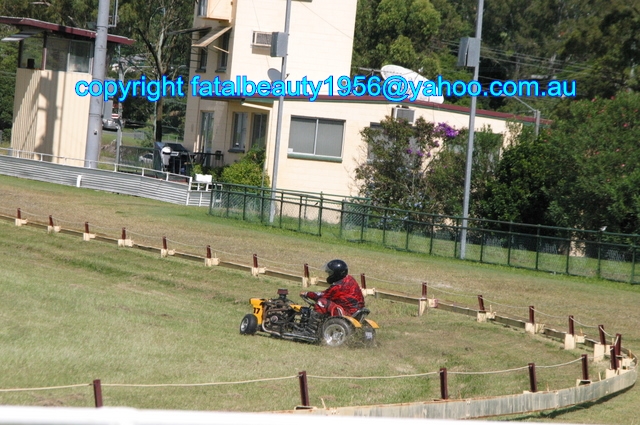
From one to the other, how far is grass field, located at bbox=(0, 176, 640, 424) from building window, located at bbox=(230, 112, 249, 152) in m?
13.3

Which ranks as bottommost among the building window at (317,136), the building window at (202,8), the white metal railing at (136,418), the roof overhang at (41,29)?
the white metal railing at (136,418)

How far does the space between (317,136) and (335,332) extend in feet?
89.4

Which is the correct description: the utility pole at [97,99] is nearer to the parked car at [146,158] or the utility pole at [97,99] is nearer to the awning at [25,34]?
the awning at [25,34]

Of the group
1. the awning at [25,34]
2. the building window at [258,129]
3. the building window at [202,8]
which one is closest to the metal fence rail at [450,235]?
the building window at [258,129]

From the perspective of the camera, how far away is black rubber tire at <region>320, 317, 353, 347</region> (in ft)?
51.6

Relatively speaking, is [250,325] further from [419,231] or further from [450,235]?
[419,231]

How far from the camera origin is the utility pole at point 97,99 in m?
44.0

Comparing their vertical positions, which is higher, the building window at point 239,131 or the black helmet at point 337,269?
the building window at point 239,131

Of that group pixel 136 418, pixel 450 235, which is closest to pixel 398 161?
pixel 450 235

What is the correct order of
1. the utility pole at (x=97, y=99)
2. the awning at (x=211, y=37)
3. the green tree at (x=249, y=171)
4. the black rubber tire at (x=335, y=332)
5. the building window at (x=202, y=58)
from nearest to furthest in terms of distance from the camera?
1. the black rubber tire at (x=335, y=332)
2. the green tree at (x=249, y=171)
3. the utility pole at (x=97, y=99)
4. the awning at (x=211, y=37)
5. the building window at (x=202, y=58)

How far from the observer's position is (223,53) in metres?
49.6

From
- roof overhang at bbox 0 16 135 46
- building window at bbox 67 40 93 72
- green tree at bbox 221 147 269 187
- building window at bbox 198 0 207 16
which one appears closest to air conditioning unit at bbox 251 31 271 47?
building window at bbox 198 0 207 16

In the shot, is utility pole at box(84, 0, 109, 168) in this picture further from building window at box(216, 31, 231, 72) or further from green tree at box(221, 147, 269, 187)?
green tree at box(221, 147, 269, 187)

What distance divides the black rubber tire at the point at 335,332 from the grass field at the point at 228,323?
26cm
